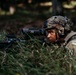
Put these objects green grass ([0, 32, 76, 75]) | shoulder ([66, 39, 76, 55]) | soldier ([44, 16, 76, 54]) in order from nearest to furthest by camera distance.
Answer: green grass ([0, 32, 76, 75])
shoulder ([66, 39, 76, 55])
soldier ([44, 16, 76, 54])

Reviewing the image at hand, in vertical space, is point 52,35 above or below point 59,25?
below

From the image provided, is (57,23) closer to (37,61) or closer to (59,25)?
(59,25)

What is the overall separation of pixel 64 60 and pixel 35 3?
71.4 ft

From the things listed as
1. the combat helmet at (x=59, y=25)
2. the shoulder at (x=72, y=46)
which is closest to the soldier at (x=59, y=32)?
the combat helmet at (x=59, y=25)

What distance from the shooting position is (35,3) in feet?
86.3

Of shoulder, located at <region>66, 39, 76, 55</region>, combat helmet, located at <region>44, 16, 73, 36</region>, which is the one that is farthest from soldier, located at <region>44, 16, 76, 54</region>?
shoulder, located at <region>66, 39, 76, 55</region>

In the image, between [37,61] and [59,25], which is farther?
[59,25]

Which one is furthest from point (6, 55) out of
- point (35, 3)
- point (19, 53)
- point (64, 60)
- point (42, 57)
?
point (35, 3)

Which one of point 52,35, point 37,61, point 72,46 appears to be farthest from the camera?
point 52,35

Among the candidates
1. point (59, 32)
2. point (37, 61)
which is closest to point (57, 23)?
point (59, 32)

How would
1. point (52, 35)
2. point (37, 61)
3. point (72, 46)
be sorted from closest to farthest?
point (37, 61) < point (72, 46) < point (52, 35)

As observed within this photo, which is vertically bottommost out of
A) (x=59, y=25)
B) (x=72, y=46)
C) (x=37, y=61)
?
(x=37, y=61)

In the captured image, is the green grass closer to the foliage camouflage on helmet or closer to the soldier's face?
the soldier's face

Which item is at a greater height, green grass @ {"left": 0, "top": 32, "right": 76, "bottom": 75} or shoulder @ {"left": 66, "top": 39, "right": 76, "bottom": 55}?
shoulder @ {"left": 66, "top": 39, "right": 76, "bottom": 55}
